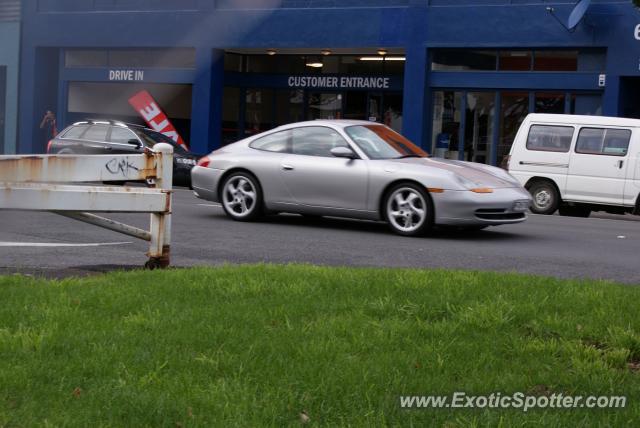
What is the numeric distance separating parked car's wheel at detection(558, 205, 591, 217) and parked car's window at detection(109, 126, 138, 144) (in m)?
8.75

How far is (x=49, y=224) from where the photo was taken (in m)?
11.8

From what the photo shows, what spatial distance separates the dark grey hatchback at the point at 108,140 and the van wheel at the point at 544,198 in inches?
296

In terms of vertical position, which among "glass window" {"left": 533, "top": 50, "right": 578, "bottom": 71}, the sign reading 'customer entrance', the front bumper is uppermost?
"glass window" {"left": 533, "top": 50, "right": 578, "bottom": 71}

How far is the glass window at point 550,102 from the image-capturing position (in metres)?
24.9

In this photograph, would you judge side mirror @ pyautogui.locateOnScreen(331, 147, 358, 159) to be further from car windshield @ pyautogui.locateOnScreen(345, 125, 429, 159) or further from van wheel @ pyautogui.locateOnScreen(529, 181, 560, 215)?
van wheel @ pyautogui.locateOnScreen(529, 181, 560, 215)

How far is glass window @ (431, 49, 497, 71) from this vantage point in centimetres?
2581

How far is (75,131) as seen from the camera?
22.1 m

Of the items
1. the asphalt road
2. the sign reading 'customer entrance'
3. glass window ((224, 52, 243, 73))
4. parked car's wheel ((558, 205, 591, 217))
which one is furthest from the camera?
glass window ((224, 52, 243, 73))

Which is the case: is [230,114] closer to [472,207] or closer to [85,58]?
[85,58]

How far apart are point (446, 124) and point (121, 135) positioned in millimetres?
9143

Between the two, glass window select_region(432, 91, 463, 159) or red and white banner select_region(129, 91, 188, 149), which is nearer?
glass window select_region(432, 91, 463, 159)

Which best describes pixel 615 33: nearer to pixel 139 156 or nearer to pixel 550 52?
pixel 550 52

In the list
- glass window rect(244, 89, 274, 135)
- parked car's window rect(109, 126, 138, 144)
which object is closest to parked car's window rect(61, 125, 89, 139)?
parked car's window rect(109, 126, 138, 144)

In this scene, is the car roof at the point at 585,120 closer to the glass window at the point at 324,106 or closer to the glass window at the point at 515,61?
the glass window at the point at 515,61
